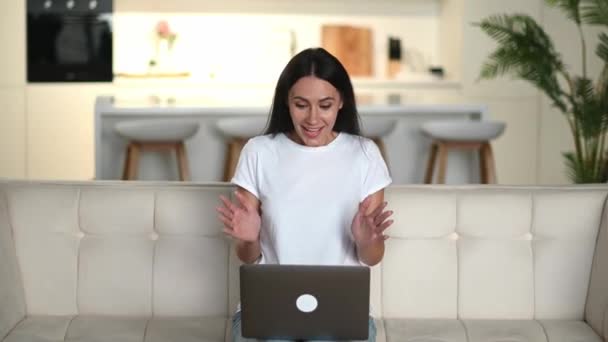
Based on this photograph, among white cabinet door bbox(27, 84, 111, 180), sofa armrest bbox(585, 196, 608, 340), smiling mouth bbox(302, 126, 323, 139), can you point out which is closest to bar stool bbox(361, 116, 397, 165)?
white cabinet door bbox(27, 84, 111, 180)

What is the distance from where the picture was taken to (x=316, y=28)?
24.9 feet

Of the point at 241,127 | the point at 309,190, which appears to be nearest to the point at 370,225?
the point at 309,190

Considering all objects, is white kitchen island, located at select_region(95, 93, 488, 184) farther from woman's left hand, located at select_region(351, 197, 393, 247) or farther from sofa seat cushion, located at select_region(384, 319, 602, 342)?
woman's left hand, located at select_region(351, 197, 393, 247)

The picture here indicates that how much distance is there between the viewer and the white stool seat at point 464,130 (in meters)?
5.50

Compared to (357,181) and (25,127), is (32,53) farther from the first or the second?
(357,181)

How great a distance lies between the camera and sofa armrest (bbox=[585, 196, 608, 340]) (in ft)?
8.13

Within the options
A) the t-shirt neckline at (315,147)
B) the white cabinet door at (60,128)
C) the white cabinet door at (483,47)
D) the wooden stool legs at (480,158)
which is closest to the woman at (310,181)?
the t-shirt neckline at (315,147)

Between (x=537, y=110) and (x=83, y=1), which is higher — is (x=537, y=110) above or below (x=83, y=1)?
below

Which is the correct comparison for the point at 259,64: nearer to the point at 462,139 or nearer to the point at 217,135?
the point at 217,135

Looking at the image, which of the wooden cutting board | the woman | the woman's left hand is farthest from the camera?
the wooden cutting board

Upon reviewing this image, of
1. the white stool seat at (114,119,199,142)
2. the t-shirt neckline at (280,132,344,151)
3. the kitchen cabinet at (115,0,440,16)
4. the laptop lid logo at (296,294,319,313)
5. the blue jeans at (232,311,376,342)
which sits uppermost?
the kitchen cabinet at (115,0,440,16)

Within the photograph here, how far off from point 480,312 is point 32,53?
17.2ft

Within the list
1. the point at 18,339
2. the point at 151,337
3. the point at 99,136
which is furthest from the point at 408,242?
the point at 99,136

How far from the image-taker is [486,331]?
98.3 inches
